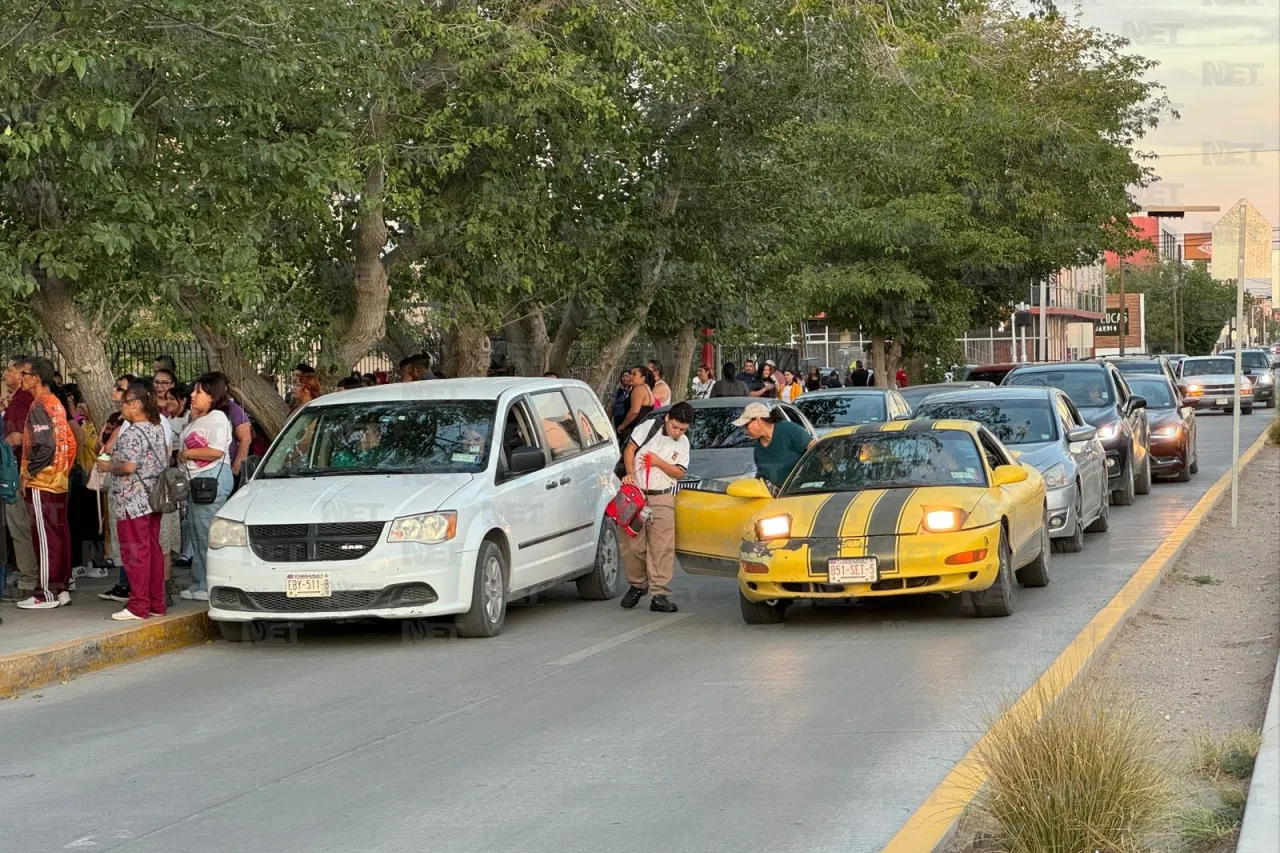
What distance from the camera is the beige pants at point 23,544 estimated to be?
14070 mm

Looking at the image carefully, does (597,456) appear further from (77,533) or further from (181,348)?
(181,348)

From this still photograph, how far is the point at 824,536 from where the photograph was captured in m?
11.7

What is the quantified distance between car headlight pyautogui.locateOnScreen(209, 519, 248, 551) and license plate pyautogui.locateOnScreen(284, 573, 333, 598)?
1.50 ft

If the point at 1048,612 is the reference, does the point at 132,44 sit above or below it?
above

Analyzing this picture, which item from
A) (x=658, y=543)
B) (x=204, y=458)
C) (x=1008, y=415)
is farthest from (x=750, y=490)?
(x=1008, y=415)

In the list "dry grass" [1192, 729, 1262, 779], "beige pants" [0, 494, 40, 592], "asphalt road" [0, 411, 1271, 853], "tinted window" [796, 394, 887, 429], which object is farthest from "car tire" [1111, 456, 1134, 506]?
"dry grass" [1192, 729, 1262, 779]

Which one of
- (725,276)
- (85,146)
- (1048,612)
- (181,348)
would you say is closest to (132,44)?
(85,146)

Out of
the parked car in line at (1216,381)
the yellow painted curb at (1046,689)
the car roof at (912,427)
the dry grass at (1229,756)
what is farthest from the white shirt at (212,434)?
the parked car in line at (1216,381)

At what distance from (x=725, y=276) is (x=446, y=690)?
1518 cm

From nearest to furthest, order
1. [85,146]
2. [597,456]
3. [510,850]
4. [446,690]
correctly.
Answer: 1. [510,850]
2. [446,690]
3. [85,146]
4. [597,456]

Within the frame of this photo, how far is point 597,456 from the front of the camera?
14703 mm

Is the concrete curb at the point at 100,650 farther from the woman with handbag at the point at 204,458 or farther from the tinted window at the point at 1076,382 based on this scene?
the tinted window at the point at 1076,382

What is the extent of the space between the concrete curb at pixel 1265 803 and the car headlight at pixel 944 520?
4473mm

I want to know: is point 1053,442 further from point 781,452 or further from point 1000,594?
point 1000,594
